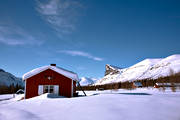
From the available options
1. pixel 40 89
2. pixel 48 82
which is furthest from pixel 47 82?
pixel 40 89

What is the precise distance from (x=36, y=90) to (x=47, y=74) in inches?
83.0

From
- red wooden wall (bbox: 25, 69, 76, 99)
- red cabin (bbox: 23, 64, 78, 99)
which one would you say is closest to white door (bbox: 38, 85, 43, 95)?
red cabin (bbox: 23, 64, 78, 99)

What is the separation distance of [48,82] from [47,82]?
0.12m

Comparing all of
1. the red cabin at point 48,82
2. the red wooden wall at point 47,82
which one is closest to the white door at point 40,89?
the red cabin at point 48,82

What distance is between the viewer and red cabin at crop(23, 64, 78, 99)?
1638 cm

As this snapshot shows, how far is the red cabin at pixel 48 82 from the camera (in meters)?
16.4

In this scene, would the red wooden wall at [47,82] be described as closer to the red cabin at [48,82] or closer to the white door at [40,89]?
the red cabin at [48,82]

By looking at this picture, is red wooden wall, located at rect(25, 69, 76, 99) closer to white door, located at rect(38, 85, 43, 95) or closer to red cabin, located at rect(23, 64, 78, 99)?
red cabin, located at rect(23, 64, 78, 99)

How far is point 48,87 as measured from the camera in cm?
1661

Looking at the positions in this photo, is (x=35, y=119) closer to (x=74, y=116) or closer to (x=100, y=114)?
(x=74, y=116)

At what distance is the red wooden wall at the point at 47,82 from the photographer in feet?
53.7

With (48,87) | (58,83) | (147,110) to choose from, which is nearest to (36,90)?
(48,87)

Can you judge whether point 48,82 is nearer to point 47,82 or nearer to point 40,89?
point 47,82

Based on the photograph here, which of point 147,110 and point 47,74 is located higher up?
point 47,74
